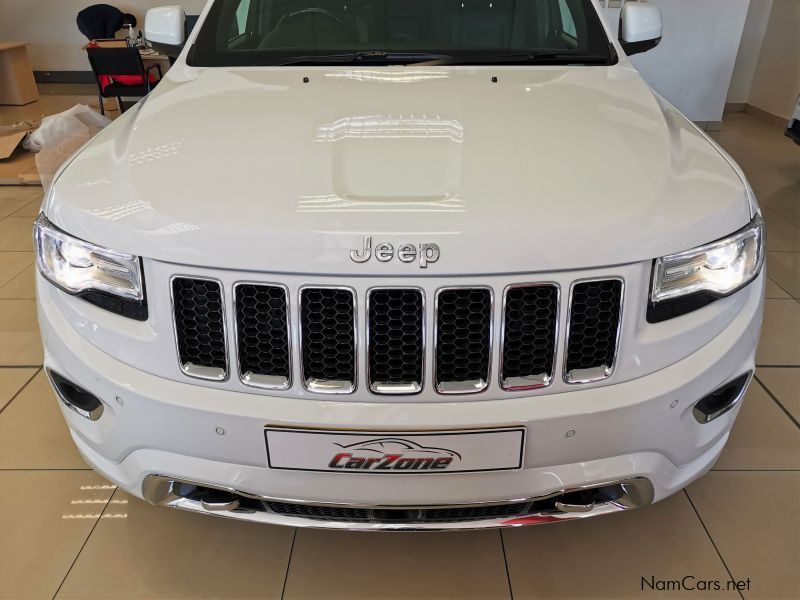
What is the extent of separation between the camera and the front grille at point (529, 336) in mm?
1168

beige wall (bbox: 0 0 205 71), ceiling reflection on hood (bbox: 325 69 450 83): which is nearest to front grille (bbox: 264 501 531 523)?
ceiling reflection on hood (bbox: 325 69 450 83)

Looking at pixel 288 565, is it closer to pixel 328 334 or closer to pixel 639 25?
pixel 328 334

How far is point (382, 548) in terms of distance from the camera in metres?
1.65

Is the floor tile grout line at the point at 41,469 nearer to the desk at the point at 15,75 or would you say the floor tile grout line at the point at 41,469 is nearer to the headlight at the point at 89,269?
the headlight at the point at 89,269

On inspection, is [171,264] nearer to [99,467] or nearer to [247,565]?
[99,467]

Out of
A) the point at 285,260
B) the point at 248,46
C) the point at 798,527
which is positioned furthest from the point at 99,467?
the point at 798,527

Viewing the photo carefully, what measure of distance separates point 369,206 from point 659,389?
2.06 ft

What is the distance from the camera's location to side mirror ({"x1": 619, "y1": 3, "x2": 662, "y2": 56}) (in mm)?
2164

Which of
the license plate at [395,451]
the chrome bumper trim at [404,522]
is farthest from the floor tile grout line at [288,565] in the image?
the license plate at [395,451]

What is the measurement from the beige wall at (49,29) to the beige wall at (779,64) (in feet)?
23.7

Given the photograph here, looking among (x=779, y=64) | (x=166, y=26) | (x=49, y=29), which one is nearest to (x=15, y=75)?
(x=49, y=29)

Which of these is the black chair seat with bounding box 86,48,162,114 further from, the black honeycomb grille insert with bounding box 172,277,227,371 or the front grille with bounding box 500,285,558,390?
the front grille with bounding box 500,285,558,390

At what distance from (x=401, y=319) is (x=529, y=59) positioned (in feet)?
3.73

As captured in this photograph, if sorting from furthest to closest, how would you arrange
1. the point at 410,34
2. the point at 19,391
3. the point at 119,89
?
the point at 119,89, the point at 19,391, the point at 410,34
